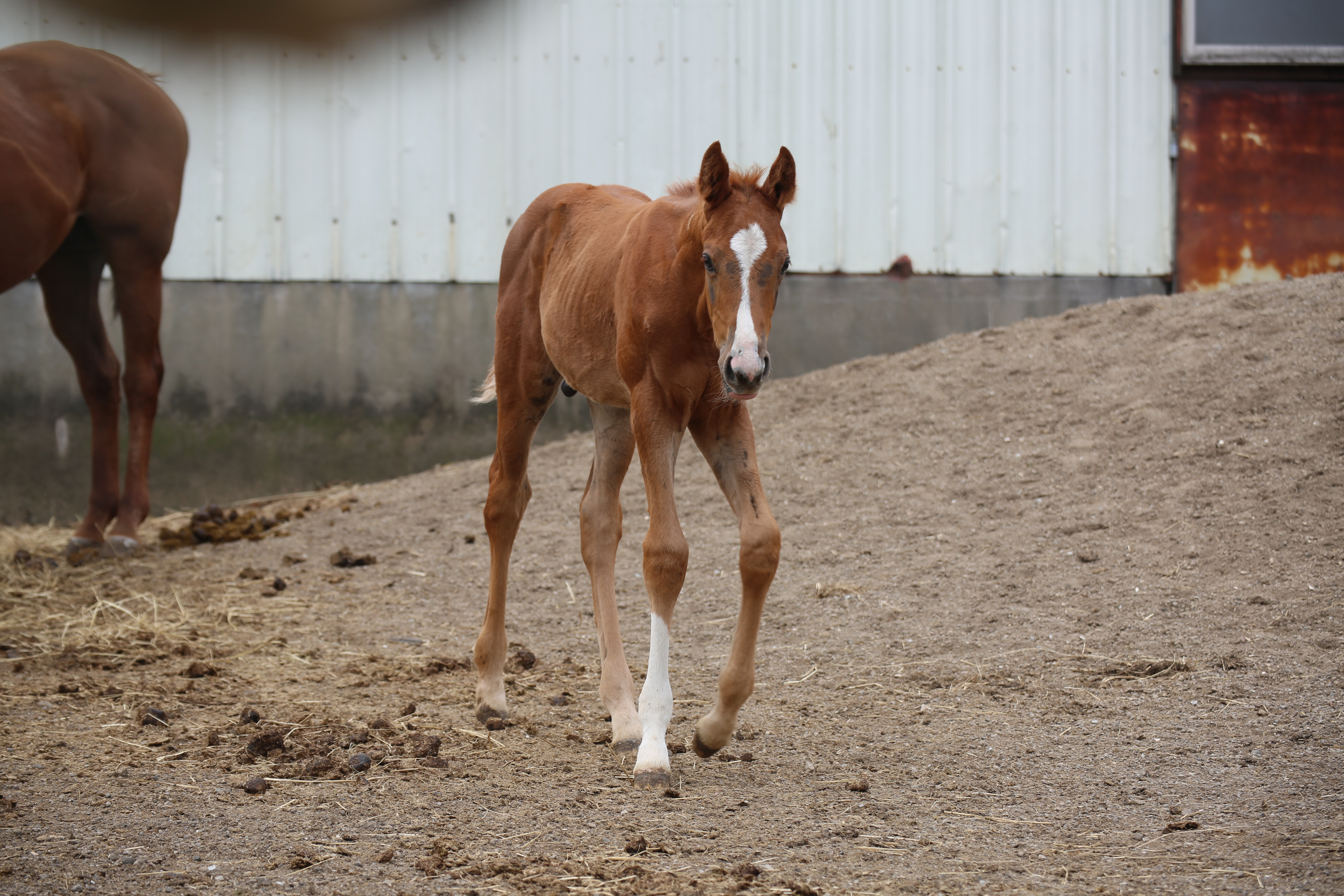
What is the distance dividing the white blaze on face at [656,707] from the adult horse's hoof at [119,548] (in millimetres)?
4575

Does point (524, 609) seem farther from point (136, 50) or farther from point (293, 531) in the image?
point (136, 50)

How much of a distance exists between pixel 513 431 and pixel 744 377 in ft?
5.35

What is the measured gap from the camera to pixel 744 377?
2934 mm

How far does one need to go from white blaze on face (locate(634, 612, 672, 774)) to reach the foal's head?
793 millimetres

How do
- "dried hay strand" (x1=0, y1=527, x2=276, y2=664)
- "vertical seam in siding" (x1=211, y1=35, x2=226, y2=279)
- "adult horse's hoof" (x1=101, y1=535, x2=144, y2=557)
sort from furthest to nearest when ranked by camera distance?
"vertical seam in siding" (x1=211, y1=35, x2=226, y2=279) < "adult horse's hoof" (x1=101, y1=535, x2=144, y2=557) < "dried hay strand" (x1=0, y1=527, x2=276, y2=664)

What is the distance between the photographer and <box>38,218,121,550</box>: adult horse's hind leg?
6855 millimetres

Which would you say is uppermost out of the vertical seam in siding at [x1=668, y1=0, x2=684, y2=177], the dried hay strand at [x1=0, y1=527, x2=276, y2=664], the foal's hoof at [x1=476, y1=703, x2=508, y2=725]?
the vertical seam in siding at [x1=668, y1=0, x2=684, y2=177]

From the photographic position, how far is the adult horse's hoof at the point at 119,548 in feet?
21.9

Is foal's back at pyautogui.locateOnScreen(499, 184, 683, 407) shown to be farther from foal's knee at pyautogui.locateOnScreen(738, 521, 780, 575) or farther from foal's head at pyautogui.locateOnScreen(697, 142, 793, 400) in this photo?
foal's knee at pyautogui.locateOnScreen(738, 521, 780, 575)

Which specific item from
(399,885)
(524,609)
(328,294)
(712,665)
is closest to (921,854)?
(399,885)

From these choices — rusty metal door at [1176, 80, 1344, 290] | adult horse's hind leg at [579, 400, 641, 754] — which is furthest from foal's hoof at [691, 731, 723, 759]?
rusty metal door at [1176, 80, 1344, 290]

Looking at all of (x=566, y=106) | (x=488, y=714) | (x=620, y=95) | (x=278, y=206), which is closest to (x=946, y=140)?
(x=620, y=95)

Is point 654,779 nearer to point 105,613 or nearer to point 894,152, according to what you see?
point 105,613

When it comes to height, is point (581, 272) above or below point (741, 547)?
above
